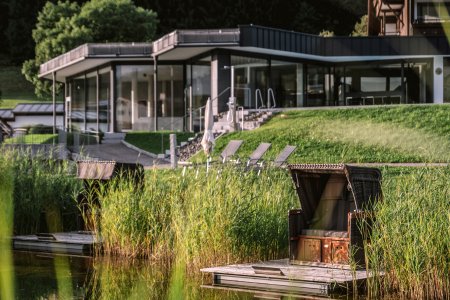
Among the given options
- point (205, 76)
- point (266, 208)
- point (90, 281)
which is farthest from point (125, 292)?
point (205, 76)

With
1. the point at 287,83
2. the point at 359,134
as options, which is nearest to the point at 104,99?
the point at 287,83

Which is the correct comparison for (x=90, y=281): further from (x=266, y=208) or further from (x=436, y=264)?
(x=436, y=264)

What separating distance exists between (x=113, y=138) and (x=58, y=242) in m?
21.1

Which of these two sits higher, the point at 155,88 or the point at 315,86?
the point at 315,86

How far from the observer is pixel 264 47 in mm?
34969

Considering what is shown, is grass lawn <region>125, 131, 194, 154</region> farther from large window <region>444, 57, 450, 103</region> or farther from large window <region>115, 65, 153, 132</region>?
large window <region>444, 57, 450, 103</region>

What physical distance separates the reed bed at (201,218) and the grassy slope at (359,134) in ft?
30.7

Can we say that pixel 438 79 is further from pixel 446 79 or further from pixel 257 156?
pixel 257 156

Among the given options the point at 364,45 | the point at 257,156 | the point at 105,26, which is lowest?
the point at 257,156

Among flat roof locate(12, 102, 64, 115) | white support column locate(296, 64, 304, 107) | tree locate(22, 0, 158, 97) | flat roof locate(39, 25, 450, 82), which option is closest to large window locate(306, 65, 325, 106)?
white support column locate(296, 64, 304, 107)

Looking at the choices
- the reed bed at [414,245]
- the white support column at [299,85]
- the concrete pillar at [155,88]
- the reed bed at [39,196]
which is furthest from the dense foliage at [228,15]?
the reed bed at [414,245]

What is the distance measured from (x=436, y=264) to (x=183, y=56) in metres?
27.5

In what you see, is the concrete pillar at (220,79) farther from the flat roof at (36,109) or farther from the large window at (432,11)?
the flat roof at (36,109)

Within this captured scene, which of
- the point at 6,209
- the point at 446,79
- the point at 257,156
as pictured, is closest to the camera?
the point at 6,209
